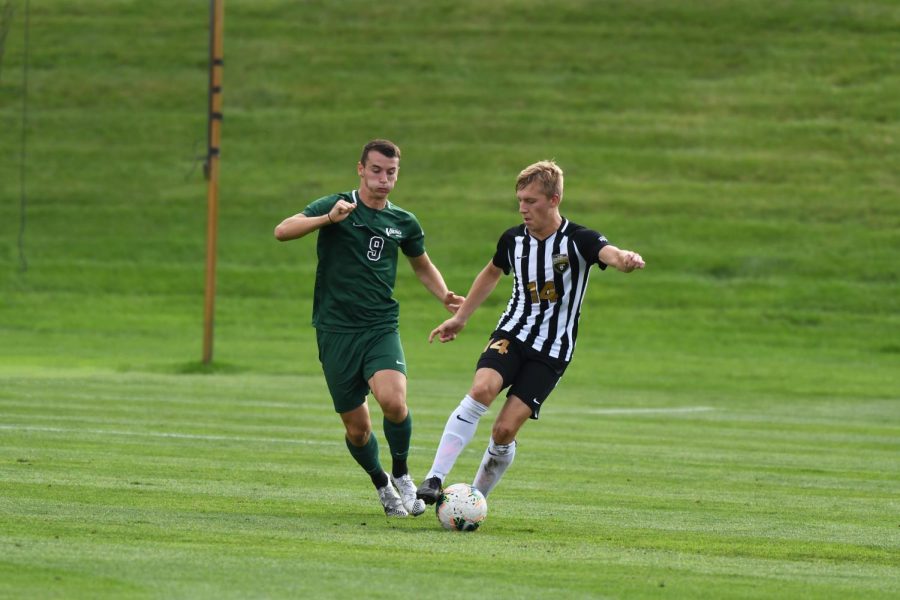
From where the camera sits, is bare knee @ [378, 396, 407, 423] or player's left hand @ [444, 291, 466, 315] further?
player's left hand @ [444, 291, 466, 315]

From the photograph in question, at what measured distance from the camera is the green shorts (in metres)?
11.0

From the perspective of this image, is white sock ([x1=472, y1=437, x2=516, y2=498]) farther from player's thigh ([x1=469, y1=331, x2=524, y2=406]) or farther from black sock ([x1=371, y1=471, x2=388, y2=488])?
black sock ([x1=371, y1=471, x2=388, y2=488])

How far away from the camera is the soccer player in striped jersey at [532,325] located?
35.2 feet

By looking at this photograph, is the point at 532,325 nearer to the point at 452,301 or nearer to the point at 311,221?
the point at 452,301

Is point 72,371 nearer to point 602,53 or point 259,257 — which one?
point 259,257

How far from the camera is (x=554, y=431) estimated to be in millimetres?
19406

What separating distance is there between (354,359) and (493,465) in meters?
1.19

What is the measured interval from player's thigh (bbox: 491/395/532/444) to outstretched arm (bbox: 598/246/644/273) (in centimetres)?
112

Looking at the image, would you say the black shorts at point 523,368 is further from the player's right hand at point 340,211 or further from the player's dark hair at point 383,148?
the player's dark hair at point 383,148

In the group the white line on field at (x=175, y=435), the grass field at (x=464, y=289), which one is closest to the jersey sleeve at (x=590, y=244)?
the grass field at (x=464, y=289)

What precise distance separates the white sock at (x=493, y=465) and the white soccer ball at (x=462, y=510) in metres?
0.69

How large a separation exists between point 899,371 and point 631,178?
48.4 feet

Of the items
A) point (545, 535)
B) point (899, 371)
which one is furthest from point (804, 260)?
point (545, 535)

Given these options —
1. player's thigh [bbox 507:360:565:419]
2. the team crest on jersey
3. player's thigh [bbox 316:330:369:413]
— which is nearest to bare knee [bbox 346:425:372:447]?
player's thigh [bbox 316:330:369:413]
